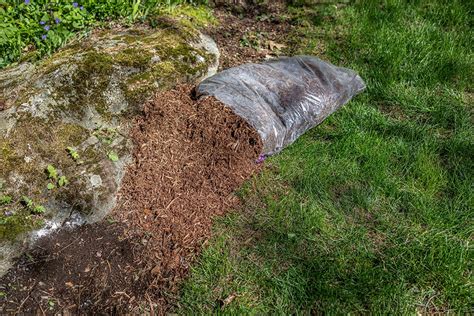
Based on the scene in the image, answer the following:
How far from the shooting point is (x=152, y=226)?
2738 mm

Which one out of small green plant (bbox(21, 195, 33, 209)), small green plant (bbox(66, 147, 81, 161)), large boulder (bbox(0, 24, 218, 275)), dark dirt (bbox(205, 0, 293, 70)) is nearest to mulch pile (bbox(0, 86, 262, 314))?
large boulder (bbox(0, 24, 218, 275))

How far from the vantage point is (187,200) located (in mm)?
2865

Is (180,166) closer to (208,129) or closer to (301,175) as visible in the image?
(208,129)

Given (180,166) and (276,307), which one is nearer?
(276,307)

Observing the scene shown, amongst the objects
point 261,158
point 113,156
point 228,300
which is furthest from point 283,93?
point 228,300

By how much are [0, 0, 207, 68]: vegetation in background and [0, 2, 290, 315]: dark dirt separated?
1320 mm

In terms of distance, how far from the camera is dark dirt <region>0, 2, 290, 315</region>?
2367mm

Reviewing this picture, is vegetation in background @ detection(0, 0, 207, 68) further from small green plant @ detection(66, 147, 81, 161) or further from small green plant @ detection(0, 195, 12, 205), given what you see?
small green plant @ detection(0, 195, 12, 205)

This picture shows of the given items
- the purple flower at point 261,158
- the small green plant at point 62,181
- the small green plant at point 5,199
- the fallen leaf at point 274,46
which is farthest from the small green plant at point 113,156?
the fallen leaf at point 274,46

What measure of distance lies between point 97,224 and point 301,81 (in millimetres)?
1980

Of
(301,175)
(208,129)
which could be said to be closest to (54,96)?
(208,129)

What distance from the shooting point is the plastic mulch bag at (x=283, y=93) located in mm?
3195

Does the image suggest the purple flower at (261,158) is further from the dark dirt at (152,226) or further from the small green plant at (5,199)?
the small green plant at (5,199)

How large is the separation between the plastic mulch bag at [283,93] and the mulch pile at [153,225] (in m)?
0.13
